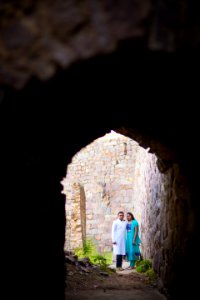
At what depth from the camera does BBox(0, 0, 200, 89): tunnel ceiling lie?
184 cm

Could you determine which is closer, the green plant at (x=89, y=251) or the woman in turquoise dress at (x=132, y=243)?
the woman in turquoise dress at (x=132, y=243)

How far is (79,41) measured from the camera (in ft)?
6.17

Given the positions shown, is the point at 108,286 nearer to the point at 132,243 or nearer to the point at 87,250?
the point at 132,243

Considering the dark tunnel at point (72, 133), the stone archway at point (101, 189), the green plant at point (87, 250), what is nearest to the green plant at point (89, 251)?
the green plant at point (87, 250)

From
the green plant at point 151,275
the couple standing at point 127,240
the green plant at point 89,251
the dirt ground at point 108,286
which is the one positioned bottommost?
the dirt ground at point 108,286

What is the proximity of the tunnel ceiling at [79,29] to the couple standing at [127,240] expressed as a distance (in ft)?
23.8

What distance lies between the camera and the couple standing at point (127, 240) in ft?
28.9

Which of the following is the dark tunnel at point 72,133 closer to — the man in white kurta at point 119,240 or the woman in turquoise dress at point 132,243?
the woman in turquoise dress at point 132,243

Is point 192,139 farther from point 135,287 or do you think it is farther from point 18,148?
point 135,287

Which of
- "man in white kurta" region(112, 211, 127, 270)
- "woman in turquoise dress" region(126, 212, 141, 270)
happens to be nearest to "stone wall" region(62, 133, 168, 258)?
"man in white kurta" region(112, 211, 127, 270)

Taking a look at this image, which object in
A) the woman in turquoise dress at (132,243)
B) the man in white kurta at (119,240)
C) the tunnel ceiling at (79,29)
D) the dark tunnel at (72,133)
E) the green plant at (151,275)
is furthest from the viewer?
the man in white kurta at (119,240)

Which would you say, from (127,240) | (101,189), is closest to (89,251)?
(101,189)

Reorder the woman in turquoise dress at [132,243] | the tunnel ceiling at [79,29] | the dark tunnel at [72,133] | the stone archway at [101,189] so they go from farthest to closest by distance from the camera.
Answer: the stone archway at [101,189], the woman in turquoise dress at [132,243], the dark tunnel at [72,133], the tunnel ceiling at [79,29]

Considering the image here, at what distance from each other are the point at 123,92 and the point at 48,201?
138cm
